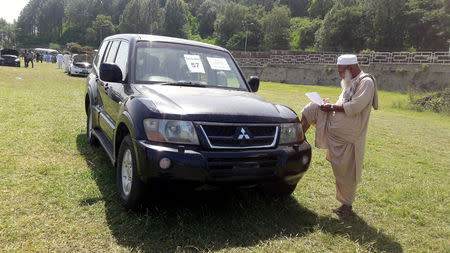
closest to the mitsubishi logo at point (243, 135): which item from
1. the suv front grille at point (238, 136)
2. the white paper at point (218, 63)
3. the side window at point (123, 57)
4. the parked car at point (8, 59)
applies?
the suv front grille at point (238, 136)

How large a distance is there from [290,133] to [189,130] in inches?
43.0

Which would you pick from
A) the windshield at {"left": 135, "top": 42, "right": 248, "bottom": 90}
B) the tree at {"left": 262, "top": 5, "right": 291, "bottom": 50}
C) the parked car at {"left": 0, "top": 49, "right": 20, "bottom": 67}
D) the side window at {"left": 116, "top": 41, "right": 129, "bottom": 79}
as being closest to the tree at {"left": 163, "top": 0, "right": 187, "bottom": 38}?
the tree at {"left": 262, "top": 5, "right": 291, "bottom": 50}

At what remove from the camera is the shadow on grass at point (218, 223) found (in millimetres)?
3230

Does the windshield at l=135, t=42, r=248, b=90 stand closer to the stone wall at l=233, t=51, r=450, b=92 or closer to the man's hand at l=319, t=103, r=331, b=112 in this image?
the man's hand at l=319, t=103, r=331, b=112

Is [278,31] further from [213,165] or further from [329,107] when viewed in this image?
[213,165]

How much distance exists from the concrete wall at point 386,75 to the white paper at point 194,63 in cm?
3223

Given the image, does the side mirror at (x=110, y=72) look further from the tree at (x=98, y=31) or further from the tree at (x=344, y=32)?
the tree at (x=98, y=31)

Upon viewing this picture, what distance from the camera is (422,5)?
7100cm

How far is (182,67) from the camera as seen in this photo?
14.6ft

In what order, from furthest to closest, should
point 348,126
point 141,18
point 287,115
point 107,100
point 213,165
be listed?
point 141,18
point 107,100
point 348,126
point 287,115
point 213,165

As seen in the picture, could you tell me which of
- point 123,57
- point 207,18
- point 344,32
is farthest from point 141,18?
point 123,57

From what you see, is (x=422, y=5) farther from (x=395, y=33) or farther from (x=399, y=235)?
(x=399, y=235)

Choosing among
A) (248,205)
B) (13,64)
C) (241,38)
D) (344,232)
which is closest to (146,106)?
(248,205)

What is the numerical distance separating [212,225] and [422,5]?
81543mm
